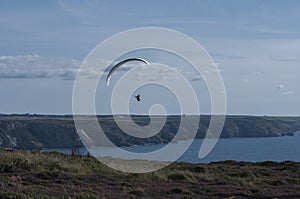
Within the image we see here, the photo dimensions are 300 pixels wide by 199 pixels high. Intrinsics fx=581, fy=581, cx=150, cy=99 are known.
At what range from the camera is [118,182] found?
25078mm

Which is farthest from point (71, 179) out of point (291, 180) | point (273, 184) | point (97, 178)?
point (291, 180)

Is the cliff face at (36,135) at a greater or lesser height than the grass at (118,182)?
lesser

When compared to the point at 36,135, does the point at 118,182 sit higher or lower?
higher

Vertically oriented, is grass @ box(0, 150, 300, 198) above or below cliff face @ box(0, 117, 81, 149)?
above

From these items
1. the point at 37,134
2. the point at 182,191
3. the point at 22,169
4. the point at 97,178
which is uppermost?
the point at 182,191

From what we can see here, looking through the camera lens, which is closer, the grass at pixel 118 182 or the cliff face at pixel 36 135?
the grass at pixel 118 182

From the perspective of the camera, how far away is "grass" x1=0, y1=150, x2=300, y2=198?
2078cm

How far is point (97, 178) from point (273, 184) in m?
9.27

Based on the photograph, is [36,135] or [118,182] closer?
[118,182]

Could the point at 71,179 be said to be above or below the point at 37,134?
above

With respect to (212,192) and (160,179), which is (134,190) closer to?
(212,192)

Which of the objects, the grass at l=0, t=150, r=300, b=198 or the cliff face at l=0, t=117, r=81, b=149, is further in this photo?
the cliff face at l=0, t=117, r=81, b=149

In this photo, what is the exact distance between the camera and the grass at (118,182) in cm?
2078

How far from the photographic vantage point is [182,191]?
894 inches
